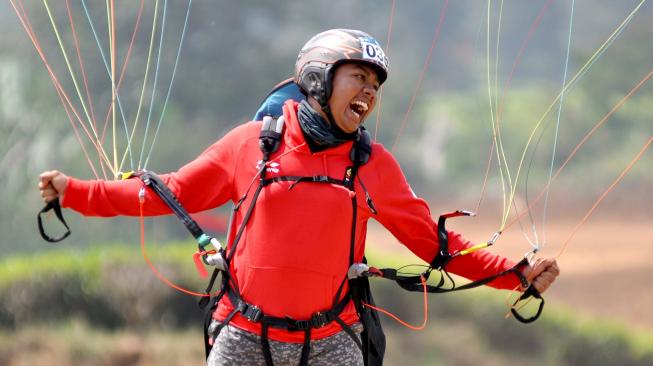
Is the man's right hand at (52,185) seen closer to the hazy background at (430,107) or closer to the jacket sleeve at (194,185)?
the jacket sleeve at (194,185)

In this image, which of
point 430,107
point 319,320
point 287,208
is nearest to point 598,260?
point 430,107

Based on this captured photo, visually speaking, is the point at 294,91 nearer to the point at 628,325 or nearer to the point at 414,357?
the point at 414,357

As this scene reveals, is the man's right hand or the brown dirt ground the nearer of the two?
the man's right hand

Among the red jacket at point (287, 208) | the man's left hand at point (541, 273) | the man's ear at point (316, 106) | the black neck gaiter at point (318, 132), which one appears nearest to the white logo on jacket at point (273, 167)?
the red jacket at point (287, 208)

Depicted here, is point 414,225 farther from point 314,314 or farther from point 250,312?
point 250,312

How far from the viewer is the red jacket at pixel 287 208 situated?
436cm

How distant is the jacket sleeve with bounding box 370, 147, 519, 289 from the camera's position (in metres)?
4.53

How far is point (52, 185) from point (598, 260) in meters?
14.5

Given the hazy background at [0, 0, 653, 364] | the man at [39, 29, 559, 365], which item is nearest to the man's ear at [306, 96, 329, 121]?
the man at [39, 29, 559, 365]

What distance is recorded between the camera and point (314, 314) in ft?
14.4

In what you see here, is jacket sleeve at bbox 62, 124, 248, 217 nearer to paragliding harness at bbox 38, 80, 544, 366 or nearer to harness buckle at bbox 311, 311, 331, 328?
paragliding harness at bbox 38, 80, 544, 366

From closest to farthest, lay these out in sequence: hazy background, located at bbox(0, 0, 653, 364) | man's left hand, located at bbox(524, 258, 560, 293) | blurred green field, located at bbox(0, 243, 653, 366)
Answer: man's left hand, located at bbox(524, 258, 560, 293) → blurred green field, located at bbox(0, 243, 653, 366) → hazy background, located at bbox(0, 0, 653, 364)

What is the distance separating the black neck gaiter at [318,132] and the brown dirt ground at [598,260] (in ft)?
37.5

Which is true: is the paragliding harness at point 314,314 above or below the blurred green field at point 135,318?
below
